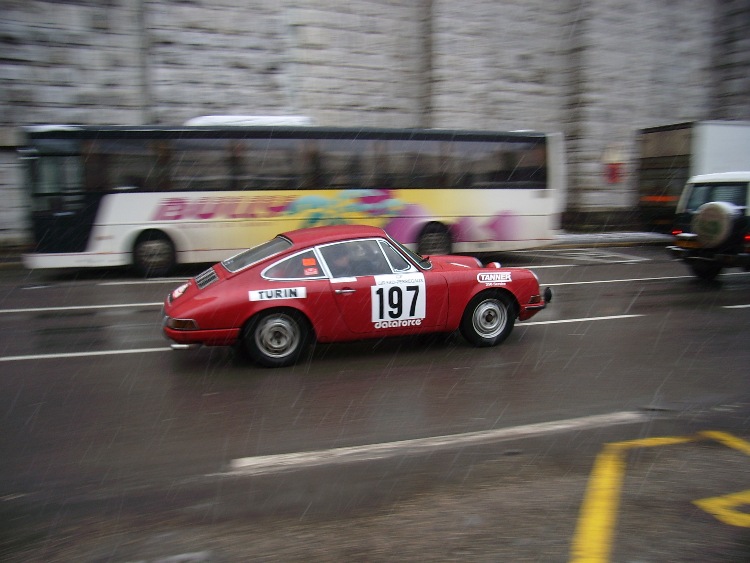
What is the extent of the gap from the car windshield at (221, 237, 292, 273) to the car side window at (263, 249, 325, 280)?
7.7 inches

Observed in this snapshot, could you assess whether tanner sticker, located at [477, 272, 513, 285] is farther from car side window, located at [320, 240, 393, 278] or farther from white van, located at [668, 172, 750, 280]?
white van, located at [668, 172, 750, 280]

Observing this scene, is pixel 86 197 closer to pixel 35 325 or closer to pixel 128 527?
pixel 35 325

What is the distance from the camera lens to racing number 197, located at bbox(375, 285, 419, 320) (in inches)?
252

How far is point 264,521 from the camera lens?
349cm

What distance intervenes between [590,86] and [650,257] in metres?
8.17

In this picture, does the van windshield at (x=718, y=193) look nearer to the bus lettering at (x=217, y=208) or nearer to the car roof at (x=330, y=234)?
the car roof at (x=330, y=234)

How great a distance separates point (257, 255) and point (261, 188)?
646cm

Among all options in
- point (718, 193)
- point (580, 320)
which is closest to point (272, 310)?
point (580, 320)

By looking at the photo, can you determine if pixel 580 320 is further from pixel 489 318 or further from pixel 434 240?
pixel 434 240

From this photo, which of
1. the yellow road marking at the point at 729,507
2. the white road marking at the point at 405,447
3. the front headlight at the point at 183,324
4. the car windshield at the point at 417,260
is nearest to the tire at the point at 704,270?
the car windshield at the point at 417,260

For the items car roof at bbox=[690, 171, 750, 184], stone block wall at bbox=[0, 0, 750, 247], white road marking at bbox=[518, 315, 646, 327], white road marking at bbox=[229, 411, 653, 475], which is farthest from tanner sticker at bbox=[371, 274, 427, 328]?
stone block wall at bbox=[0, 0, 750, 247]

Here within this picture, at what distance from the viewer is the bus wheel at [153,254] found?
1223 centimetres

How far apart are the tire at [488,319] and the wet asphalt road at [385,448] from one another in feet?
0.52

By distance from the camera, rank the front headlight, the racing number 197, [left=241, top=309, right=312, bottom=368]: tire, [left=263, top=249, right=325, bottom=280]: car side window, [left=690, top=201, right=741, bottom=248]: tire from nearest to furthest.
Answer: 1. the front headlight
2. [left=241, top=309, right=312, bottom=368]: tire
3. [left=263, top=249, right=325, bottom=280]: car side window
4. the racing number 197
5. [left=690, top=201, right=741, bottom=248]: tire
